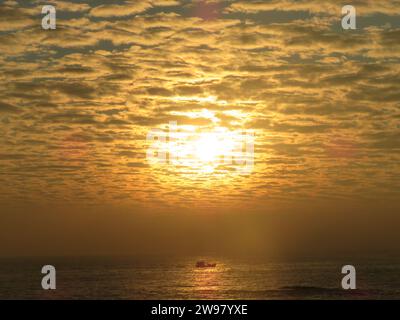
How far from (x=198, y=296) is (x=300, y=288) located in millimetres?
25088
